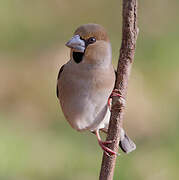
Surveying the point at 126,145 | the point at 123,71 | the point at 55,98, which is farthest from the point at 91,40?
the point at 55,98

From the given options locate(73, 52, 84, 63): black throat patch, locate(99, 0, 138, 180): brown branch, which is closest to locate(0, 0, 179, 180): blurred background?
locate(73, 52, 84, 63): black throat patch

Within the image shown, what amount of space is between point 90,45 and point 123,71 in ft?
0.79

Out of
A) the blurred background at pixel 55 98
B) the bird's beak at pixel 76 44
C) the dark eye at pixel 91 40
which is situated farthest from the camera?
the blurred background at pixel 55 98

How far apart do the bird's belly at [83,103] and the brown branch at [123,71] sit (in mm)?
303

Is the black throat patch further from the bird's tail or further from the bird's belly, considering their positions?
the bird's tail

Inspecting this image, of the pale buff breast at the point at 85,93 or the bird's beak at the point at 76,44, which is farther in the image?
the pale buff breast at the point at 85,93

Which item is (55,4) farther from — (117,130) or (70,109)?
(117,130)

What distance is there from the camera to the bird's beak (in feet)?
5.08

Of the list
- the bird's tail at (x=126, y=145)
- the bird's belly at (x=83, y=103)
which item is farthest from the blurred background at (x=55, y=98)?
the bird's belly at (x=83, y=103)

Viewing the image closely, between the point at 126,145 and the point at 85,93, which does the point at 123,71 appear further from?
the point at 126,145

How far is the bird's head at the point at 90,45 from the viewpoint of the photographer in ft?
5.29

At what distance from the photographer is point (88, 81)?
1.83m

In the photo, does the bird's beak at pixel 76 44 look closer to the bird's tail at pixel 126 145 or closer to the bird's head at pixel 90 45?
the bird's head at pixel 90 45

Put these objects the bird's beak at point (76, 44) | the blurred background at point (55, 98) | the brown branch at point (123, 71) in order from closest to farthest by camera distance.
Answer: the brown branch at point (123, 71) < the bird's beak at point (76, 44) < the blurred background at point (55, 98)
